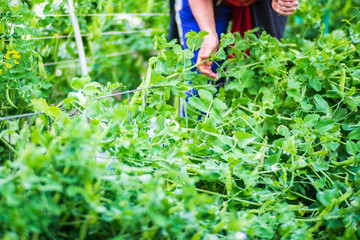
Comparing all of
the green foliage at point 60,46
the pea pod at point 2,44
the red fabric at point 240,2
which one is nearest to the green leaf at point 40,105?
the green foliage at point 60,46

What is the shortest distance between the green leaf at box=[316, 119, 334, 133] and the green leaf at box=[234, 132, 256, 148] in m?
0.17

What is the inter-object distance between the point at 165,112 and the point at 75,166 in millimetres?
388

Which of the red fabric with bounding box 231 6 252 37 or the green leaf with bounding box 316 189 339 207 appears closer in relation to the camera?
the green leaf with bounding box 316 189 339 207

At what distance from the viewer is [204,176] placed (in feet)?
2.41

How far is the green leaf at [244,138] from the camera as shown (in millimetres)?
777

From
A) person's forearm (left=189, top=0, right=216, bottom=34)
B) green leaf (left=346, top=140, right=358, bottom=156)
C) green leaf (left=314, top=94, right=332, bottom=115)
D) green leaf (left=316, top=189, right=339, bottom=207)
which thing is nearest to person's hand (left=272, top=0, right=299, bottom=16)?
person's forearm (left=189, top=0, right=216, bottom=34)

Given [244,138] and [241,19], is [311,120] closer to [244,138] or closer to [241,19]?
[244,138]

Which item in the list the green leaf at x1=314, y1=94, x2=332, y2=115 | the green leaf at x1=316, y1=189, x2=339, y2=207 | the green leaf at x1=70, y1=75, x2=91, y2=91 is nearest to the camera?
the green leaf at x1=316, y1=189, x2=339, y2=207

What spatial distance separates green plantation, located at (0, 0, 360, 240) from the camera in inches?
19.6

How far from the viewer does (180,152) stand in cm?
68

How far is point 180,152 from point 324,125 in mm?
376

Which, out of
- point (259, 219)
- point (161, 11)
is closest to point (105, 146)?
point (259, 219)

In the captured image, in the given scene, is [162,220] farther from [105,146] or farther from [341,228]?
[341,228]

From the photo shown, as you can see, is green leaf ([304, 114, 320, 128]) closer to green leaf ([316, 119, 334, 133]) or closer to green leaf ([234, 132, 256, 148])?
green leaf ([316, 119, 334, 133])
